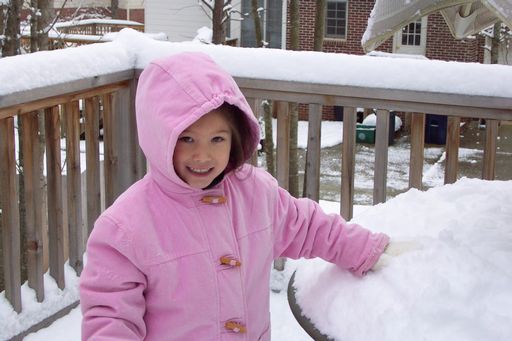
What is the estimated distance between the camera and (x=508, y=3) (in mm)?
1637

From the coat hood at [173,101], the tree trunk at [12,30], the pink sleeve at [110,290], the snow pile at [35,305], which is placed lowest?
the snow pile at [35,305]

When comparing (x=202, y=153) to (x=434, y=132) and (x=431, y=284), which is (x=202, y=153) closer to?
(x=431, y=284)

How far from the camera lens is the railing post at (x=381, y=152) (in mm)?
3459

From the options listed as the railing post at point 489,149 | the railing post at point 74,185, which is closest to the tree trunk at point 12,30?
the railing post at point 74,185

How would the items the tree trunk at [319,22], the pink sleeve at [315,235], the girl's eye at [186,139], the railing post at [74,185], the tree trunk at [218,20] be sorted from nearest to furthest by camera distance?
1. the girl's eye at [186,139]
2. the pink sleeve at [315,235]
3. the railing post at [74,185]
4. the tree trunk at [319,22]
5. the tree trunk at [218,20]

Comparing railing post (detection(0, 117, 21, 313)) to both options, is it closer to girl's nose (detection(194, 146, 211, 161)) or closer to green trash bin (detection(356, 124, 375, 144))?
girl's nose (detection(194, 146, 211, 161))

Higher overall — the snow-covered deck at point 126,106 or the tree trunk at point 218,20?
the tree trunk at point 218,20

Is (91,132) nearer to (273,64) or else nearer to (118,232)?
(273,64)

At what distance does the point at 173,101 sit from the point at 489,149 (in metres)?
2.06

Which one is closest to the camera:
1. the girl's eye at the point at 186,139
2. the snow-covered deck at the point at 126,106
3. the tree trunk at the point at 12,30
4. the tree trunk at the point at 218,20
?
the girl's eye at the point at 186,139

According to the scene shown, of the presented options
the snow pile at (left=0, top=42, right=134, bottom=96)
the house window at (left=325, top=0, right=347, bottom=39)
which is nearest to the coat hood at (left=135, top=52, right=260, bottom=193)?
the snow pile at (left=0, top=42, right=134, bottom=96)

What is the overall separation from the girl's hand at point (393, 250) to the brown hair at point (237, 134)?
427mm

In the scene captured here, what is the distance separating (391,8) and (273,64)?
1.53 m

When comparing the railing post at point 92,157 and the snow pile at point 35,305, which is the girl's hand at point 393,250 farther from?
the railing post at point 92,157
